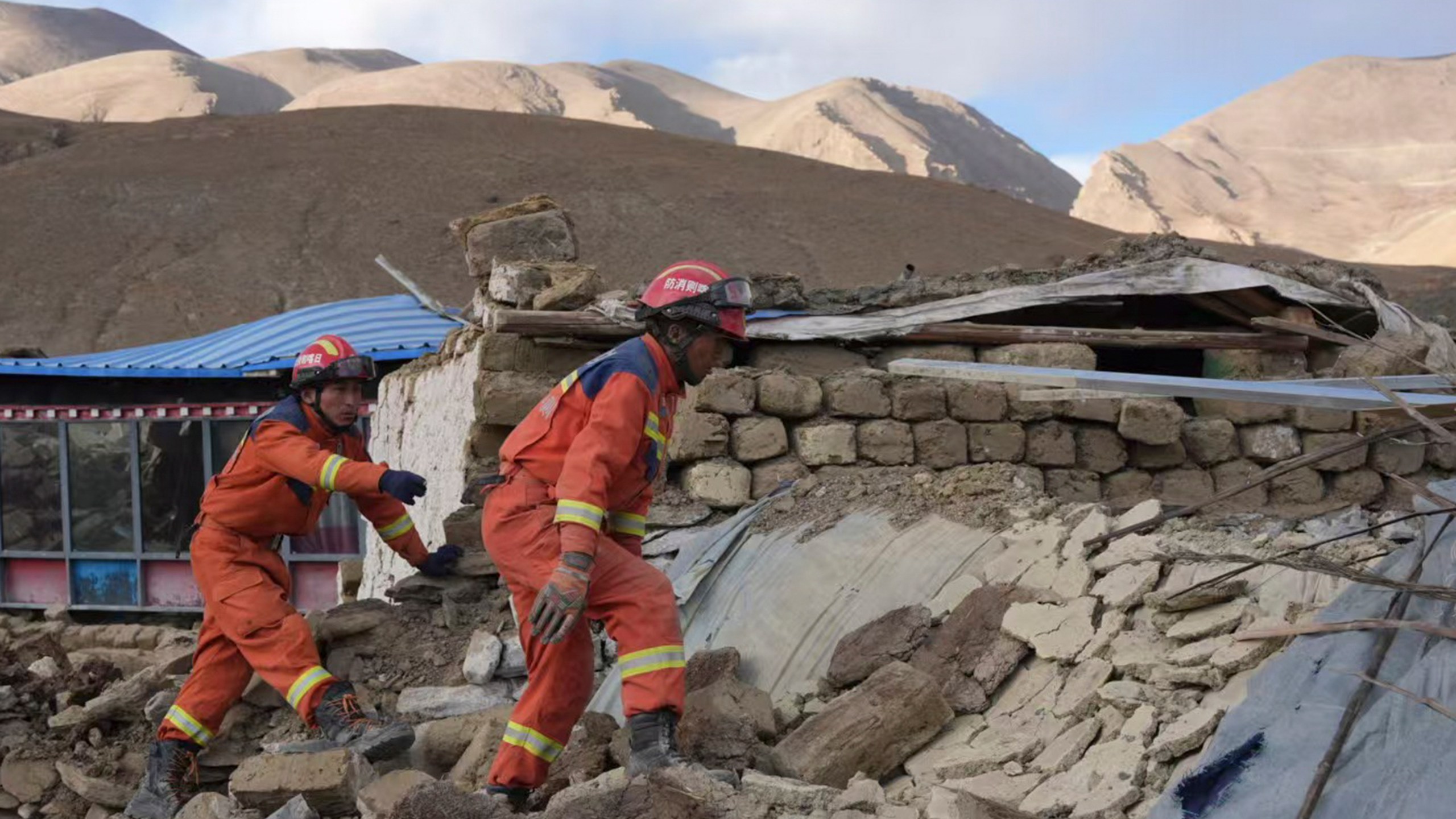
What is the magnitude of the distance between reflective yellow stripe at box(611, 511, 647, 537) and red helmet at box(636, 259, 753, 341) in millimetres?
674

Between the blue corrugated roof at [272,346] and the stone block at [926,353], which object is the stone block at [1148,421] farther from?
the blue corrugated roof at [272,346]

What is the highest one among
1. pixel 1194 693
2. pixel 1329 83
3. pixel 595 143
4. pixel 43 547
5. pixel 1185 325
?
pixel 1329 83

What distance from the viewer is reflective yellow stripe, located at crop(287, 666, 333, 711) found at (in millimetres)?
4996

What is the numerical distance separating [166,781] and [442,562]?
1345 mm

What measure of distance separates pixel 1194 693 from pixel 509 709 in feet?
8.09

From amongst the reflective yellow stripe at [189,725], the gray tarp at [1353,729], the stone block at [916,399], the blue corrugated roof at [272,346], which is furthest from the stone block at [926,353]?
the blue corrugated roof at [272,346]

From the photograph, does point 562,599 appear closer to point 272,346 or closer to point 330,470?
point 330,470

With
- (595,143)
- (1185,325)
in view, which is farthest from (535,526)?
(595,143)

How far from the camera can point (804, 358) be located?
645 cm

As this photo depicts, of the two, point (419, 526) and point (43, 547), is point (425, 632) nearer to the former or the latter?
point (419, 526)

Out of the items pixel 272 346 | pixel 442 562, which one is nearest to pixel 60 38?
pixel 272 346

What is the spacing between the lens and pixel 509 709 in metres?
5.02

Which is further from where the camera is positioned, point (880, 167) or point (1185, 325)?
point (880, 167)

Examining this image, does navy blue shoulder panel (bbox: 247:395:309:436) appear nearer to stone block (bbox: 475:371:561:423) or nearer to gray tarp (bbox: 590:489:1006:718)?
stone block (bbox: 475:371:561:423)
